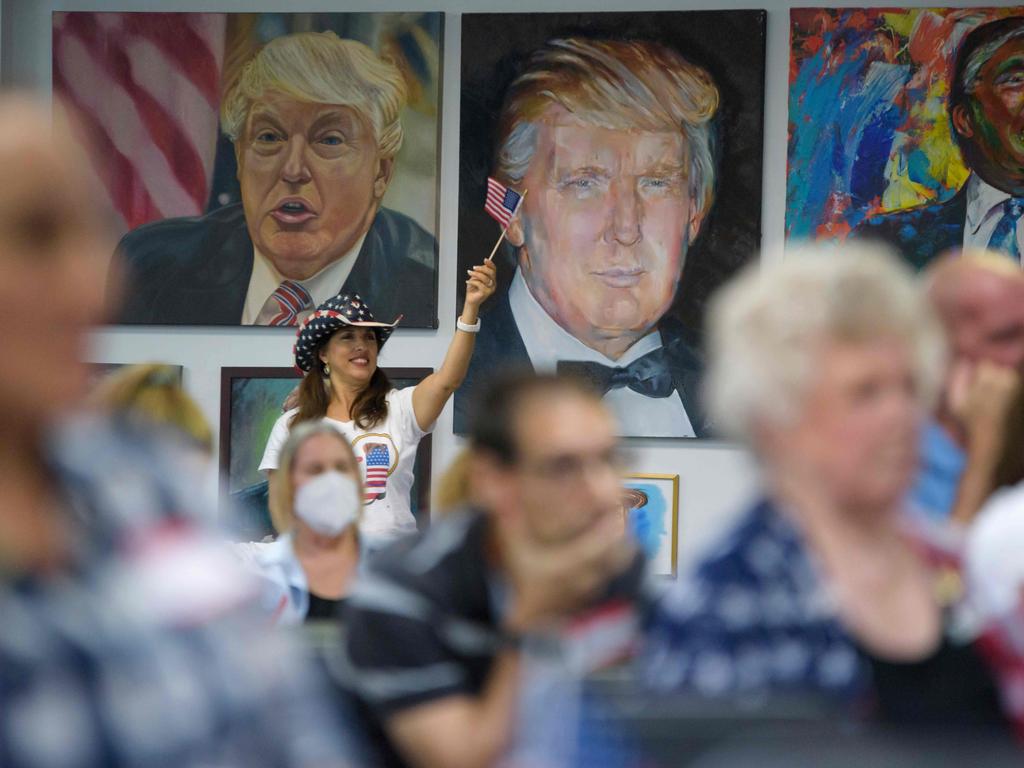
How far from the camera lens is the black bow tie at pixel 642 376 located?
6578 millimetres

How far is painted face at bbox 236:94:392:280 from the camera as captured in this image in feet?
22.3

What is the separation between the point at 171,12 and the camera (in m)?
6.88

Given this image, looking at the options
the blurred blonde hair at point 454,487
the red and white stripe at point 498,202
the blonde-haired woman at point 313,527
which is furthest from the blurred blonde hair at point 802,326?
the red and white stripe at point 498,202

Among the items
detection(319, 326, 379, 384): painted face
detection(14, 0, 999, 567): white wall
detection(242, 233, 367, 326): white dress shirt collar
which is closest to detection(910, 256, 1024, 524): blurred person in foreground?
detection(319, 326, 379, 384): painted face

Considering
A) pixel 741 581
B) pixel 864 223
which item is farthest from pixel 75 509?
pixel 864 223

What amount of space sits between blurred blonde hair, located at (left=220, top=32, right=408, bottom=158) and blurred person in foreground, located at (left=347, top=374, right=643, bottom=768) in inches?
210

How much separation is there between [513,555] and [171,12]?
19.8 feet

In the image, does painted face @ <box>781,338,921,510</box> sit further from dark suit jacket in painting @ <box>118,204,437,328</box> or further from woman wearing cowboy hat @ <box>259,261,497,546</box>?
dark suit jacket in painting @ <box>118,204,437,328</box>

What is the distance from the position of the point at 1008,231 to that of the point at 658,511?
2093 millimetres

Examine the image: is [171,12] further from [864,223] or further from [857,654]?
[857,654]

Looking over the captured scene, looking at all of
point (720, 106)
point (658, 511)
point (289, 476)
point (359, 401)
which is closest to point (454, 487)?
point (289, 476)

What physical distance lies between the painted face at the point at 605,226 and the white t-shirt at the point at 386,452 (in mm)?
1759

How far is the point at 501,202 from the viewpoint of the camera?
21.4 ft

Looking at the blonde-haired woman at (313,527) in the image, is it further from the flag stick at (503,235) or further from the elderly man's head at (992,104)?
the elderly man's head at (992,104)
